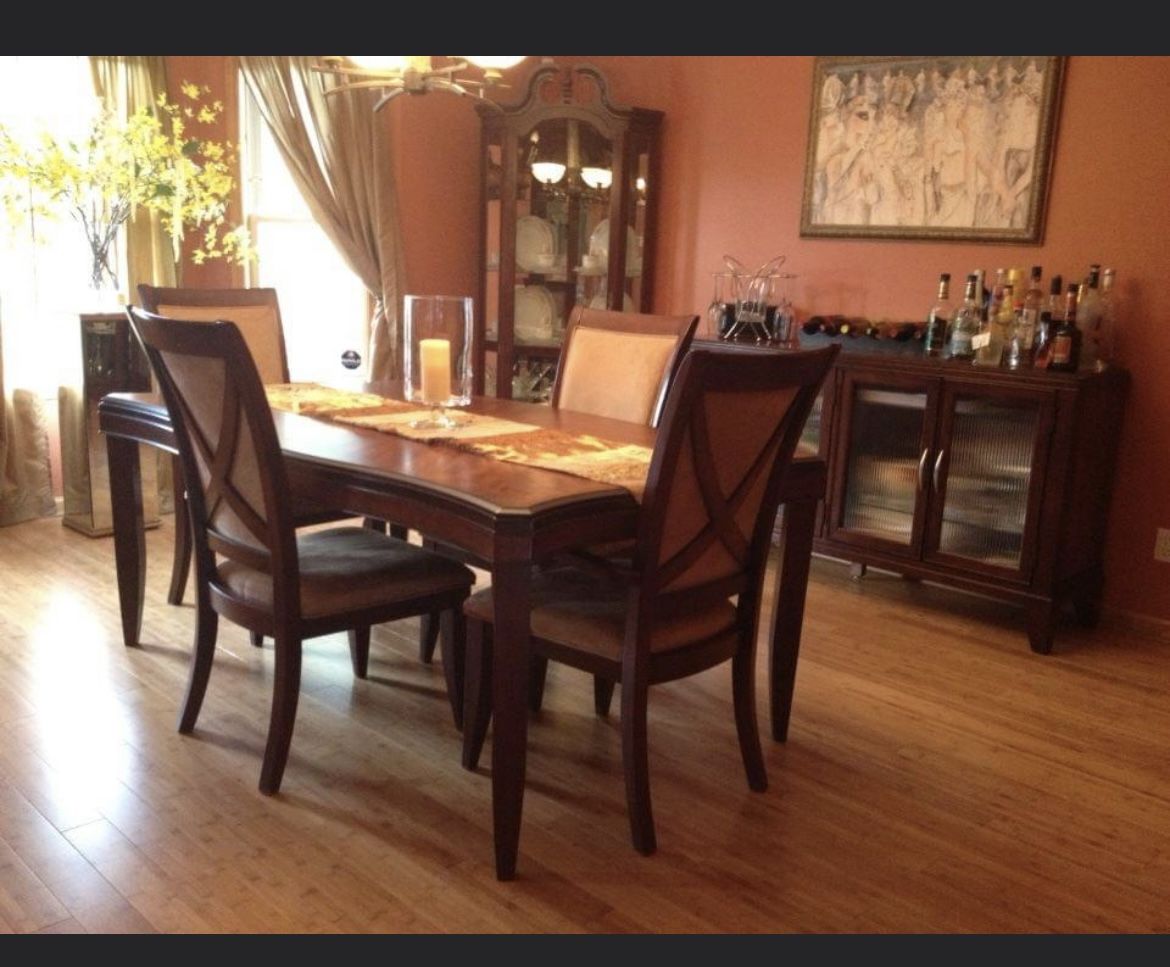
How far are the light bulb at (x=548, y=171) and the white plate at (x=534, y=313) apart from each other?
0.46 m

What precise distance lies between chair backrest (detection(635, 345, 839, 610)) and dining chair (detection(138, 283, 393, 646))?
1412 mm

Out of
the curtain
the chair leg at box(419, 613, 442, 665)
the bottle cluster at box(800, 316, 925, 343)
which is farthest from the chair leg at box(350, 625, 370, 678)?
the bottle cluster at box(800, 316, 925, 343)

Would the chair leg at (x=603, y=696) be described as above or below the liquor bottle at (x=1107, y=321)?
below

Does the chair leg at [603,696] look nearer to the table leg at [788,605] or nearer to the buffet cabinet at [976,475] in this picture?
the table leg at [788,605]

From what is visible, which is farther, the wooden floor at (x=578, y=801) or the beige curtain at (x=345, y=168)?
the beige curtain at (x=345, y=168)

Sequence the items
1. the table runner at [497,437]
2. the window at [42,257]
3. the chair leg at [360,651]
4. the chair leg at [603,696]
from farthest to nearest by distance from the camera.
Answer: the window at [42,257]
the chair leg at [360,651]
the chair leg at [603,696]
the table runner at [497,437]

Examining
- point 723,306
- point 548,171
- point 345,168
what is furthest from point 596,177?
point 345,168

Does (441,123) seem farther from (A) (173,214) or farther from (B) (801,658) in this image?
(B) (801,658)

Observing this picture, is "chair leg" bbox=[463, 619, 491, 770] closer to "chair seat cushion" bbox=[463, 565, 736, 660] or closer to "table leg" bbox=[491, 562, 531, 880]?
"chair seat cushion" bbox=[463, 565, 736, 660]

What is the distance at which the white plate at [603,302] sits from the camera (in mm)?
4605

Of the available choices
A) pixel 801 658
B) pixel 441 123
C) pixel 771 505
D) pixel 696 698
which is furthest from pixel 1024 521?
A: pixel 441 123

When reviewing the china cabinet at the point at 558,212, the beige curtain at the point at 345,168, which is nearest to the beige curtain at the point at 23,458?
the beige curtain at the point at 345,168

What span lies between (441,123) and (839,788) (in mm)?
3584

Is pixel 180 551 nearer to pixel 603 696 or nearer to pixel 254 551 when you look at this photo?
pixel 254 551
